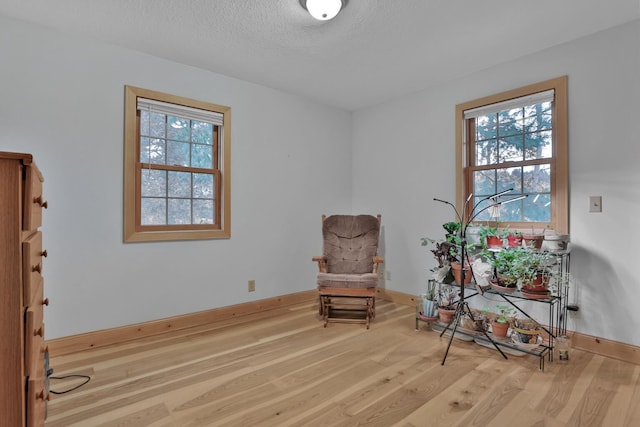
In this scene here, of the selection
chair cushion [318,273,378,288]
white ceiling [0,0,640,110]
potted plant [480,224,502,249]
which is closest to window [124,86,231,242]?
white ceiling [0,0,640,110]

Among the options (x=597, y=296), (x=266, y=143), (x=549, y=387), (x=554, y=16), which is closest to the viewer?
(x=549, y=387)

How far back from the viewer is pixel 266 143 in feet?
11.2

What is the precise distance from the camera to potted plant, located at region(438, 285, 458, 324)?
275 centimetres

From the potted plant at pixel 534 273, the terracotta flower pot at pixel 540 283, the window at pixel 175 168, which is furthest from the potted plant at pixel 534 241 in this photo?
the window at pixel 175 168

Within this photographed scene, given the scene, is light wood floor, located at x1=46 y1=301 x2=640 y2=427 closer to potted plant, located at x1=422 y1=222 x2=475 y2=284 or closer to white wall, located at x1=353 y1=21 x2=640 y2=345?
white wall, located at x1=353 y1=21 x2=640 y2=345

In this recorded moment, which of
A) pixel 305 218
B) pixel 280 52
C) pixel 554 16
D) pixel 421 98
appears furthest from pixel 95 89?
pixel 554 16

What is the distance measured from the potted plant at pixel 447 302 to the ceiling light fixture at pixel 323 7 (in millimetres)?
2299

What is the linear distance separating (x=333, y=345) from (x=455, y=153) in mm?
2138

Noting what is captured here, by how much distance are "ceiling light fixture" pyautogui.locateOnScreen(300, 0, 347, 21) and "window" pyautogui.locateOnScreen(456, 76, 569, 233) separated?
1.71 m

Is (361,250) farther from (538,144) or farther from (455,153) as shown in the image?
(538,144)

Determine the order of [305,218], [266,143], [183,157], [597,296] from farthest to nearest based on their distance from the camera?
1. [305,218]
2. [266,143]
3. [183,157]
4. [597,296]

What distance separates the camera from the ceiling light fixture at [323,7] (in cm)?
197

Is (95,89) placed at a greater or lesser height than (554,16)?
→ lesser

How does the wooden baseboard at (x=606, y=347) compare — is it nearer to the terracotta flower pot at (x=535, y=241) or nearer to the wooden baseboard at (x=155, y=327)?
the terracotta flower pot at (x=535, y=241)
